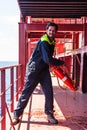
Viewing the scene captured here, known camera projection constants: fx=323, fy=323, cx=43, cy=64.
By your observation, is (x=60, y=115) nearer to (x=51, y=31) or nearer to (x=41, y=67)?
(x=41, y=67)

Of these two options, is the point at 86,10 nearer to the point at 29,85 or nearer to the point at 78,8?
the point at 78,8

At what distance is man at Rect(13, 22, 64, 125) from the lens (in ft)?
17.5

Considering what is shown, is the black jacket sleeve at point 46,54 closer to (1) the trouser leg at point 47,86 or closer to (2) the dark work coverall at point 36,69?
(2) the dark work coverall at point 36,69

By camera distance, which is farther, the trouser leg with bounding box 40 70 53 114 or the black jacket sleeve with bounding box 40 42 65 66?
the trouser leg with bounding box 40 70 53 114

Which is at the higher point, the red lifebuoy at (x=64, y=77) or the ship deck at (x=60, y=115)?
the red lifebuoy at (x=64, y=77)

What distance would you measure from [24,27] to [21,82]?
183 cm

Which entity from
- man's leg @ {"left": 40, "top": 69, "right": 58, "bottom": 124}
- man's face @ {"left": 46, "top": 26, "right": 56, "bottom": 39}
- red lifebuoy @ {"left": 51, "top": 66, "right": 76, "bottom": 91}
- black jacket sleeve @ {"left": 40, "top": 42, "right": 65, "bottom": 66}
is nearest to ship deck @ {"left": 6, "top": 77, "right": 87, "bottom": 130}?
man's leg @ {"left": 40, "top": 69, "right": 58, "bottom": 124}

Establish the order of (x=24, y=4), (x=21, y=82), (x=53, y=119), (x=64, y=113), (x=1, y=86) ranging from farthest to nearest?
(x=21, y=82)
(x=24, y=4)
(x=64, y=113)
(x=53, y=119)
(x=1, y=86)

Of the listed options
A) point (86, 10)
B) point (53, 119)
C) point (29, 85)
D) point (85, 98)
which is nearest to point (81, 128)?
point (53, 119)

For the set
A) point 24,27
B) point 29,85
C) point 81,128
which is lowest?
point 81,128

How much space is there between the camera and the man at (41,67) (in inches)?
211

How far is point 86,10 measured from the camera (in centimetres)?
988

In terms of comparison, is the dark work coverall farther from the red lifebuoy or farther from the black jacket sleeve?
the red lifebuoy

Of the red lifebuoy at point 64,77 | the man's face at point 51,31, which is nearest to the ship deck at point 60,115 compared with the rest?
the red lifebuoy at point 64,77
